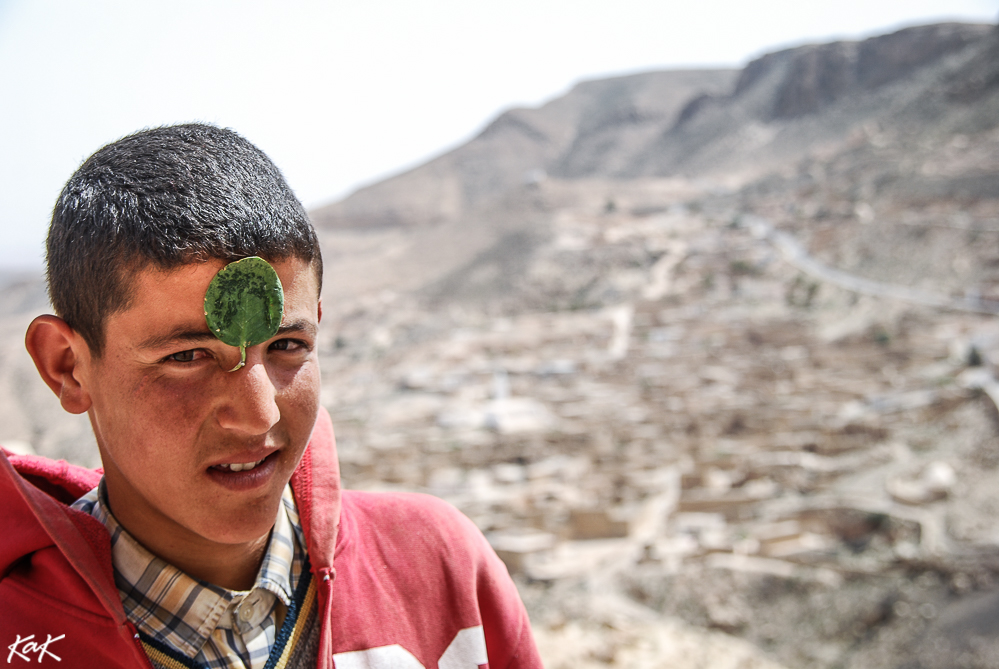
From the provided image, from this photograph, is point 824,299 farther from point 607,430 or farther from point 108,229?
point 108,229

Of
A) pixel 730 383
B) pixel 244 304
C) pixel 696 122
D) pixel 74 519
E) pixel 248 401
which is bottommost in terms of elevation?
pixel 730 383

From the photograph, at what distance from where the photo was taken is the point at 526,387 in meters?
20.6

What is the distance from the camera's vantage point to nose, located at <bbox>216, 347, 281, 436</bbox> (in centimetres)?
93

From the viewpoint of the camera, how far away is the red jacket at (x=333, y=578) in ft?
3.01

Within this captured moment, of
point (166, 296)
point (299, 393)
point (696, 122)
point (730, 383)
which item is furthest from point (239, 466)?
point (696, 122)

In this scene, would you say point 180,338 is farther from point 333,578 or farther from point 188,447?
point 333,578

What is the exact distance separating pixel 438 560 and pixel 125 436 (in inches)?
16.9

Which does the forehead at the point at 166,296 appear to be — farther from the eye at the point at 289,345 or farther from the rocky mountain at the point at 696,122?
the rocky mountain at the point at 696,122

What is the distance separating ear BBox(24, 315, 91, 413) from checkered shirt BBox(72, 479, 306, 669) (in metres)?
0.14

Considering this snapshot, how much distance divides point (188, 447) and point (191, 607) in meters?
0.22

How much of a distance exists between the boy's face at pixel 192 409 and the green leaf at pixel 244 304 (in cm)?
1

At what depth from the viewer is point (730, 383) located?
776 inches
